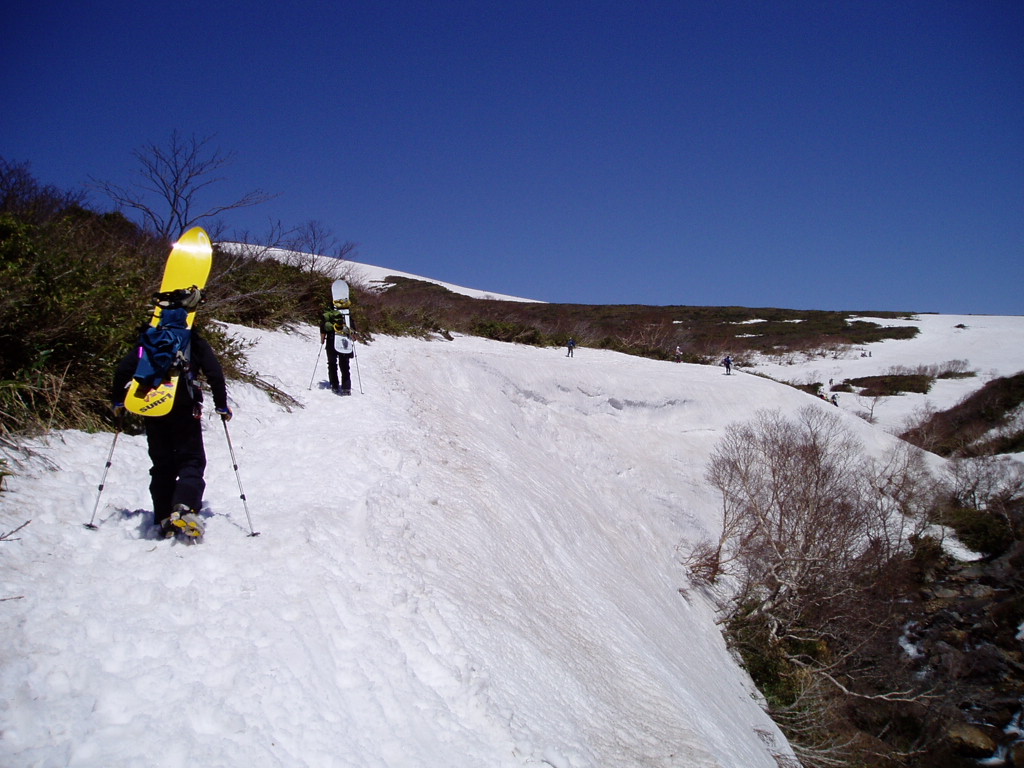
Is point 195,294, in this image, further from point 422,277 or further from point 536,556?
point 422,277

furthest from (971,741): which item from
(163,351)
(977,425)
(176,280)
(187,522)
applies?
(977,425)

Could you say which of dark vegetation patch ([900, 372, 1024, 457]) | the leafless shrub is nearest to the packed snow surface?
the leafless shrub

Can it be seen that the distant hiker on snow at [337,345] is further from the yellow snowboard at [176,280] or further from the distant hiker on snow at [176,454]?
the distant hiker on snow at [176,454]

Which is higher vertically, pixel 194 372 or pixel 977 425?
pixel 194 372

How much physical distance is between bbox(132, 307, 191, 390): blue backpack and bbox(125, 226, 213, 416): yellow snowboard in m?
0.05

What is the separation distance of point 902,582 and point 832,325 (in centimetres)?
5640

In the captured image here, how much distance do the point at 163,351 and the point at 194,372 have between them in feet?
1.00

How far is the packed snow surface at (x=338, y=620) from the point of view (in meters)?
3.16

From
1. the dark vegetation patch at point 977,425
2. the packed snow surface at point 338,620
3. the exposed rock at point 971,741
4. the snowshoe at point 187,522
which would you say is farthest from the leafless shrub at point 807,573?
the snowshoe at point 187,522

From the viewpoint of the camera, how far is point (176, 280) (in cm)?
530

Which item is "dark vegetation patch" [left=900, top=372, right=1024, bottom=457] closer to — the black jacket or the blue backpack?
the black jacket

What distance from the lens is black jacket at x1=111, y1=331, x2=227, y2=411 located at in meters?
4.62

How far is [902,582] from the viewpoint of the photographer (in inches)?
768

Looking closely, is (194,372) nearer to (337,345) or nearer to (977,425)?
(337,345)
